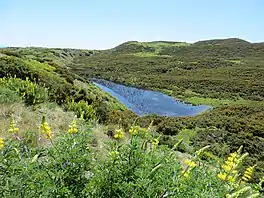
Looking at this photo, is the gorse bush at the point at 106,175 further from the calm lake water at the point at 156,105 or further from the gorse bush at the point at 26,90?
the calm lake water at the point at 156,105

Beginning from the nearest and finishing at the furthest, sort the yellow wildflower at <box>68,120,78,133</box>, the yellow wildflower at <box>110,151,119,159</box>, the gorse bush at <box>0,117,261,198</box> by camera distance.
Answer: the gorse bush at <box>0,117,261,198</box> → the yellow wildflower at <box>110,151,119,159</box> → the yellow wildflower at <box>68,120,78,133</box>

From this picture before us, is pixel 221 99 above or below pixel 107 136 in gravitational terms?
below

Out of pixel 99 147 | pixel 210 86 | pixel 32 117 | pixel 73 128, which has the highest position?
pixel 73 128

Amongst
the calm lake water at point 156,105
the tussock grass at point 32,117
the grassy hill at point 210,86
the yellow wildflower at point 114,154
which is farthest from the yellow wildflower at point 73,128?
the calm lake water at point 156,105

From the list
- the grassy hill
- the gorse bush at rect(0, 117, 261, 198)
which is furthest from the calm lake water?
the gorse bush at rect(0, 117, 261, 198)

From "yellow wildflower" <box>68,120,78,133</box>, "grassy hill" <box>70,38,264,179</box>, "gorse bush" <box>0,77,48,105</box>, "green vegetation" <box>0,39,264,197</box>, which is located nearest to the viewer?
"green vegetation" <box>0,39,264,197</box>

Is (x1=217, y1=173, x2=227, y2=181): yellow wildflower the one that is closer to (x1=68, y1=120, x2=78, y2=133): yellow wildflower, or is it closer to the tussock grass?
Answer: (x1=68, y1=120, x2=78, y2=133): yellow wildflower

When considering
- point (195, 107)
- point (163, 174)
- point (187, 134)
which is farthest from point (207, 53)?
point (163, 174)

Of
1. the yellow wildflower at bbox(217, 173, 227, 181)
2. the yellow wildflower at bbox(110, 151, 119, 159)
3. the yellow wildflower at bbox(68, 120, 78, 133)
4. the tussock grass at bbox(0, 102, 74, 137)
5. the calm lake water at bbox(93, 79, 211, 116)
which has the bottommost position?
the calm lake water at bbox(93, 79, 211, 116)

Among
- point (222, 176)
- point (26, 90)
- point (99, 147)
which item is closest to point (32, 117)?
point (99, 147)

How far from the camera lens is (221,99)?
44656 mm

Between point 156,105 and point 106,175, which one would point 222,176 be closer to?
point 106,175

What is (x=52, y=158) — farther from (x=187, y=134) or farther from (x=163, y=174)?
(x=187, y=134)

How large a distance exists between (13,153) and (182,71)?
71.3 m
